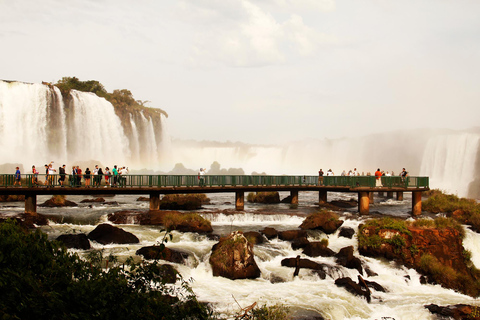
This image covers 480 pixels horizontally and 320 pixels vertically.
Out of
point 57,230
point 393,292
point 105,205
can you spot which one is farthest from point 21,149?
point 393,292

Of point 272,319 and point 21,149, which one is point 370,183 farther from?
point 21,149

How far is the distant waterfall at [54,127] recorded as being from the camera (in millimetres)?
52906

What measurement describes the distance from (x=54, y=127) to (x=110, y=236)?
4596 cm

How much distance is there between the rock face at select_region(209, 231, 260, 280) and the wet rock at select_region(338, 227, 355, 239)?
7296 millimetres

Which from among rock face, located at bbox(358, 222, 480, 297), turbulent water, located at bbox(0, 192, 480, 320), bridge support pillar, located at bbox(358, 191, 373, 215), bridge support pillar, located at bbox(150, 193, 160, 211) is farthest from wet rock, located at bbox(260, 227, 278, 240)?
bridge support pillar, located at bbox(358, 191, 373, 215)

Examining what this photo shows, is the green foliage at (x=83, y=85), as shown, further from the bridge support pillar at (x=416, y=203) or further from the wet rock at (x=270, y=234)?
the wet rock at (x=270, y=234)

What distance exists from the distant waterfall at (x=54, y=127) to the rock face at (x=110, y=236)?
134 feet

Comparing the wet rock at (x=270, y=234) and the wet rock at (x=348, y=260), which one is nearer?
the wet rock at (x=348, y=260)

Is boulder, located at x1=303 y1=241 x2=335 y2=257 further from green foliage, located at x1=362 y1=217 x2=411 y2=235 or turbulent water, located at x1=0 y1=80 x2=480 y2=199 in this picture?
turbulent water, located at x1=0 y1=80 x2=480 y2=199

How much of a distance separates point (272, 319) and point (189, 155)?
3853 inches

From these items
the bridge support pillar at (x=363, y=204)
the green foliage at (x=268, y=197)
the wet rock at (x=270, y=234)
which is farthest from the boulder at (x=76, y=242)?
the green foliage at (x=268, y=197)

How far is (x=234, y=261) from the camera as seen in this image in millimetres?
14953

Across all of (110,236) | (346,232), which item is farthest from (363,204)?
(110,236)

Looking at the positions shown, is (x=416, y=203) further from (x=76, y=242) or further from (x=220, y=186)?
(x=76, y=242)
